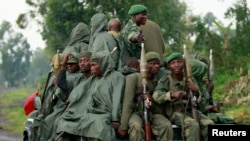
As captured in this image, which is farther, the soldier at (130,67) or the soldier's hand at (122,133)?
the soldier at (130,67)

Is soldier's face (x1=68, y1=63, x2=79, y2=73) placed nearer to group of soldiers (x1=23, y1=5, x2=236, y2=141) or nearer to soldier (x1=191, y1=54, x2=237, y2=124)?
group of soldiers (x1=23, y1=5, x2=236, y2=141)

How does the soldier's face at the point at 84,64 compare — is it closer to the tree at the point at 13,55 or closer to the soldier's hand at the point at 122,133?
the soldier's hand at the point at 122,133

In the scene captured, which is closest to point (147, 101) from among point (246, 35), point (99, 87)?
point (99, 87)

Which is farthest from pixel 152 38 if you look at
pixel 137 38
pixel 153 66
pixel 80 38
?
pixel 153 66

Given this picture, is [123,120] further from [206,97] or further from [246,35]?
[246,35]

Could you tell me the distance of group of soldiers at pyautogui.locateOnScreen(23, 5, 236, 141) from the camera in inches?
244

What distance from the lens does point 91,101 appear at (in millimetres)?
6586

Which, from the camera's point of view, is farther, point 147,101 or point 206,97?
point 206,97

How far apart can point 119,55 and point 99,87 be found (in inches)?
39.0

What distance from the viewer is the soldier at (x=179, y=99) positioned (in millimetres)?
6156

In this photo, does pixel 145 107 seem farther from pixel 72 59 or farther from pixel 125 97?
pixel 72 59

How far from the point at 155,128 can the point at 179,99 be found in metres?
0.40

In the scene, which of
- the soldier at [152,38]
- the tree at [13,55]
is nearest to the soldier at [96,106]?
the soldier at [152,38]

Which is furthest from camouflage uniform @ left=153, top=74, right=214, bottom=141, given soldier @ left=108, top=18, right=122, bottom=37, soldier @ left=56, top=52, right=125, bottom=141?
soldier @ left=108, top=18, right=122, bottom=37
